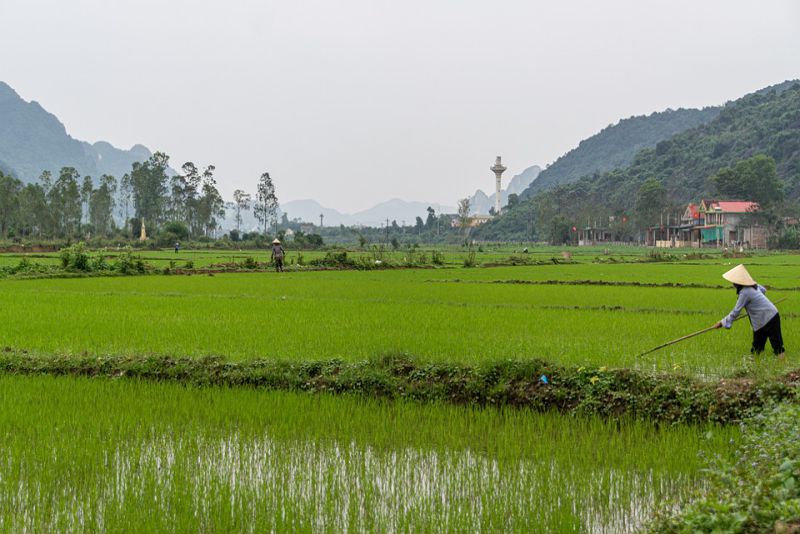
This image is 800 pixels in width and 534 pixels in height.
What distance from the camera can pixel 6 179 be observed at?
176 feet

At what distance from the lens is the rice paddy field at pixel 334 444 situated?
10.5ft

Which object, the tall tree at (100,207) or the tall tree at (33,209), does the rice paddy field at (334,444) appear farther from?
the tall tree at (100,207)

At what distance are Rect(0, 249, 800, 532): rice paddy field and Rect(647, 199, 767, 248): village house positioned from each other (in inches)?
2258

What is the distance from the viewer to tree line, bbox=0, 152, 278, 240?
186 feet

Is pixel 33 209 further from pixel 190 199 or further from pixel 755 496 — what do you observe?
pixel 755 496

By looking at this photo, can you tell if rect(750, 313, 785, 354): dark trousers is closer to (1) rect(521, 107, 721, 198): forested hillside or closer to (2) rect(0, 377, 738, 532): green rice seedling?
(2) rect(0, 377, 738, 532): green rice seedling

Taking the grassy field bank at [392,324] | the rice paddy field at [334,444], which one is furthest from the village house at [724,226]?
the rice paddy field at [334,444]

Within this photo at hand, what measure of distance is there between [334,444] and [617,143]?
17951cm

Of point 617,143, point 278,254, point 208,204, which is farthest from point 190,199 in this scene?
point 617,143

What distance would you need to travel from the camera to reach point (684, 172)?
92.9 m

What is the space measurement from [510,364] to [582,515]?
2.34 meters

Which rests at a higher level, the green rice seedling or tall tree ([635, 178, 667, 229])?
tall tree ([635, 178, 667, 229])

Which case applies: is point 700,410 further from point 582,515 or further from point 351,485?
point 351,485

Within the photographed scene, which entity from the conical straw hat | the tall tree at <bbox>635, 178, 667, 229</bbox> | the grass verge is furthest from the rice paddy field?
the tall tree at <bbox>635, 178, 667, 229</bbox>
